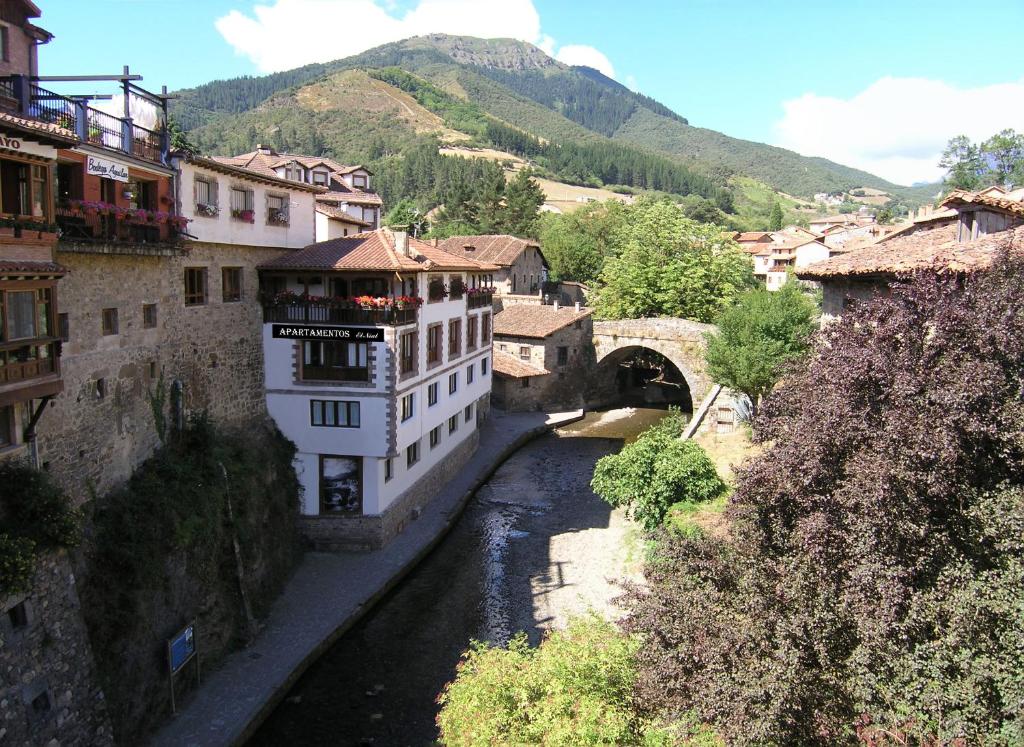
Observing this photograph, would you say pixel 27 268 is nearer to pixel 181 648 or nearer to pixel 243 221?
pixel 181 648

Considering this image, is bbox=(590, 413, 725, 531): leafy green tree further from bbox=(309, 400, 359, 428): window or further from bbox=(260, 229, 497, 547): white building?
bbox=(309, 400, 359, 428): window

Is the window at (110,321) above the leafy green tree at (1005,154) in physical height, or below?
below

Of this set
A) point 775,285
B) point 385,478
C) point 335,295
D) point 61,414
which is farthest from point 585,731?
point 775,285

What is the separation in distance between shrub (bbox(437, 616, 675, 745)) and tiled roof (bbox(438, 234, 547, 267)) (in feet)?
154

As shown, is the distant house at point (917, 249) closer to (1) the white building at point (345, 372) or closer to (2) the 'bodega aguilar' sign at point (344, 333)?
(1) the white building at point (345, 372)

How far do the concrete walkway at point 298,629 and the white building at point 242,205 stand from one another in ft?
34.1

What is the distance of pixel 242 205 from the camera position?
79.0 ft

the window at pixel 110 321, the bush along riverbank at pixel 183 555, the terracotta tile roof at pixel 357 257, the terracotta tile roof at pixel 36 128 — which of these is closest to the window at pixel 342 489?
the bush along riverbank at pixel 183 555

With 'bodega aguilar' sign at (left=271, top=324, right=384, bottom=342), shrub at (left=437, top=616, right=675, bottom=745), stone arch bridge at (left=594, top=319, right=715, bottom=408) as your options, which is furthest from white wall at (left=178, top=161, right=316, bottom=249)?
stone arch bridge at (left=594, top=319, right=715, bottom=408)

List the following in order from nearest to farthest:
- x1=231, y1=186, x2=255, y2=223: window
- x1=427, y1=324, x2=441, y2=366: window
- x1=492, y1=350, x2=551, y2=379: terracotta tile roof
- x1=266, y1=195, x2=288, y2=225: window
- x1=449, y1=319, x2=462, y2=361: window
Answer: x1=231, y1=186, x2=255, y2=223: window, x1=266, y1=195, x2=288, y2=225: window, x1=427, y1=324, x2=441, y2=366: window, x1=449, y1=319, x2=462, y2=361: window, x1=492, y1=350, x2=551, y2=379: terracotta tile roof

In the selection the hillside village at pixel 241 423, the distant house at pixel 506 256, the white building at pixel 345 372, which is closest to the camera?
the hillside village at pixel 241 423

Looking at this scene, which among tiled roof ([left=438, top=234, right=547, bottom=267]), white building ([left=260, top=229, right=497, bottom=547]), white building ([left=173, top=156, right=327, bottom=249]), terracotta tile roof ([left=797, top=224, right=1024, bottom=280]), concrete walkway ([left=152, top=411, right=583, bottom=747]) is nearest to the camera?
terracotta tile roof ([left=797, top=224, right=1024, bottom=280])

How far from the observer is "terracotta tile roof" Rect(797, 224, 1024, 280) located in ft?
47.8

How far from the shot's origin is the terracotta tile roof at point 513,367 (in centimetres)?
4656
